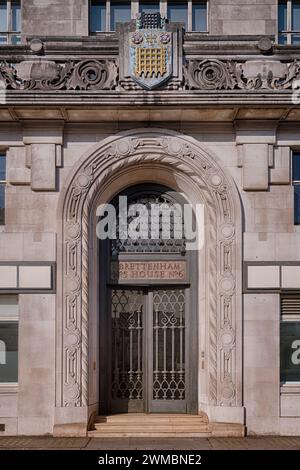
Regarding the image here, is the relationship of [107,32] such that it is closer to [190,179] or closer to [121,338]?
[190,179]

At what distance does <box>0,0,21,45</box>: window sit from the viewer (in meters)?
14.8

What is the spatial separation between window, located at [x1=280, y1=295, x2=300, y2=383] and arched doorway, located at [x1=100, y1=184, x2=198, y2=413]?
1.90 meters

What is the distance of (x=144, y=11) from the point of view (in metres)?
14.9

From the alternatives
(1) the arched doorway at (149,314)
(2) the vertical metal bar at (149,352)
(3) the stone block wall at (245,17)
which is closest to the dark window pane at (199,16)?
(3) the stone block wall at (245,17)

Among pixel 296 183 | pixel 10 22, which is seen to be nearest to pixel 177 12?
pixel 10 22

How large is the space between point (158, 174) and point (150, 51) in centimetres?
264

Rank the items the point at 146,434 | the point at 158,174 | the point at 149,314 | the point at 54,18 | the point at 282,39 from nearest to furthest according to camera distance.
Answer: the point at 146,434, the point at 158,174, the point at 149,314, the point at 54,18, the point at 282,39

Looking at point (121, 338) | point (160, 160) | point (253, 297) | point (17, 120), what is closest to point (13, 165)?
point (17, 120)

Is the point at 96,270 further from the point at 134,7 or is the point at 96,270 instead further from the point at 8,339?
the point at 134,7

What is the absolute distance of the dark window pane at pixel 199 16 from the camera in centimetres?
1491

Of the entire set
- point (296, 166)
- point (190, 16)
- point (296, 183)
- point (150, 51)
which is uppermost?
point (190, 16)

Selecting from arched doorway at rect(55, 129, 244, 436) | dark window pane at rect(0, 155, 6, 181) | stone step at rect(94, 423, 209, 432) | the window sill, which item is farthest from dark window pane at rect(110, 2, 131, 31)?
stone step at rect(94, 423, 209, 432)

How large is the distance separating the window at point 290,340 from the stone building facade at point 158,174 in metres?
0.03

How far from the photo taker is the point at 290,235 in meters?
13.6
